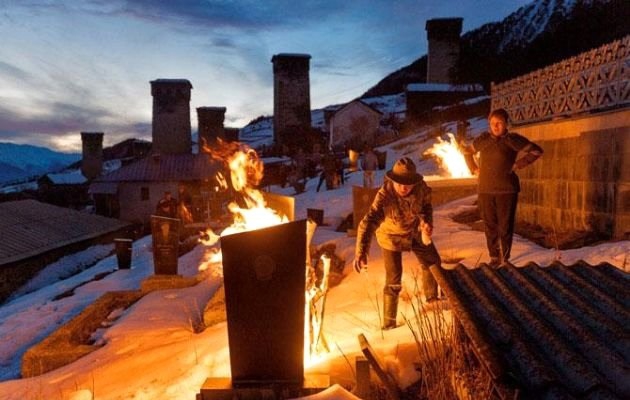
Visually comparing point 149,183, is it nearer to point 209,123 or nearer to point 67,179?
point 209,123

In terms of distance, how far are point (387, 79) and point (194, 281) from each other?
68.0 m

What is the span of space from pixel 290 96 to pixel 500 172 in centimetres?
4029

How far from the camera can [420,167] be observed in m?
21.4

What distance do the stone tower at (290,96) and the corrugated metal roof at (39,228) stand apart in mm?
21148

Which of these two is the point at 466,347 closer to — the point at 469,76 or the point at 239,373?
the point at 239,373

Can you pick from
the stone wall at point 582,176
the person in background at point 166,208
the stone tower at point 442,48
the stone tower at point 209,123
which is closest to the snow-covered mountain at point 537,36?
the stone tower at point 442,48

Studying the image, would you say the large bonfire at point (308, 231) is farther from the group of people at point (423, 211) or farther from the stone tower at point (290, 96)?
the stone tower at point (290, 96)

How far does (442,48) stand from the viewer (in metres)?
43.9

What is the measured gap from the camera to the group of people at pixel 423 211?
520 centimetres

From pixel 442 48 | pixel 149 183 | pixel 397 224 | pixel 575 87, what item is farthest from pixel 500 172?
pixel 442 48

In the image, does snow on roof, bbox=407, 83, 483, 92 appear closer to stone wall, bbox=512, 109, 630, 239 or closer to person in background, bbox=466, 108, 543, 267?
stone wall, bbox=512, 109, 630, 239

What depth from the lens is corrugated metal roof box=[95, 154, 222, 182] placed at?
3186 centimetres

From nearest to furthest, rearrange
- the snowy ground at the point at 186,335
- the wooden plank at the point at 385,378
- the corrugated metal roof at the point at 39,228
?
1. the wooden plank at the point at 385,378
2. the snowy ground at the point at 186,335
3. the corrugated metal roof at the point at 39,228

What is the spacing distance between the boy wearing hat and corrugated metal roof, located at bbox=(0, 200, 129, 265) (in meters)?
16.4
